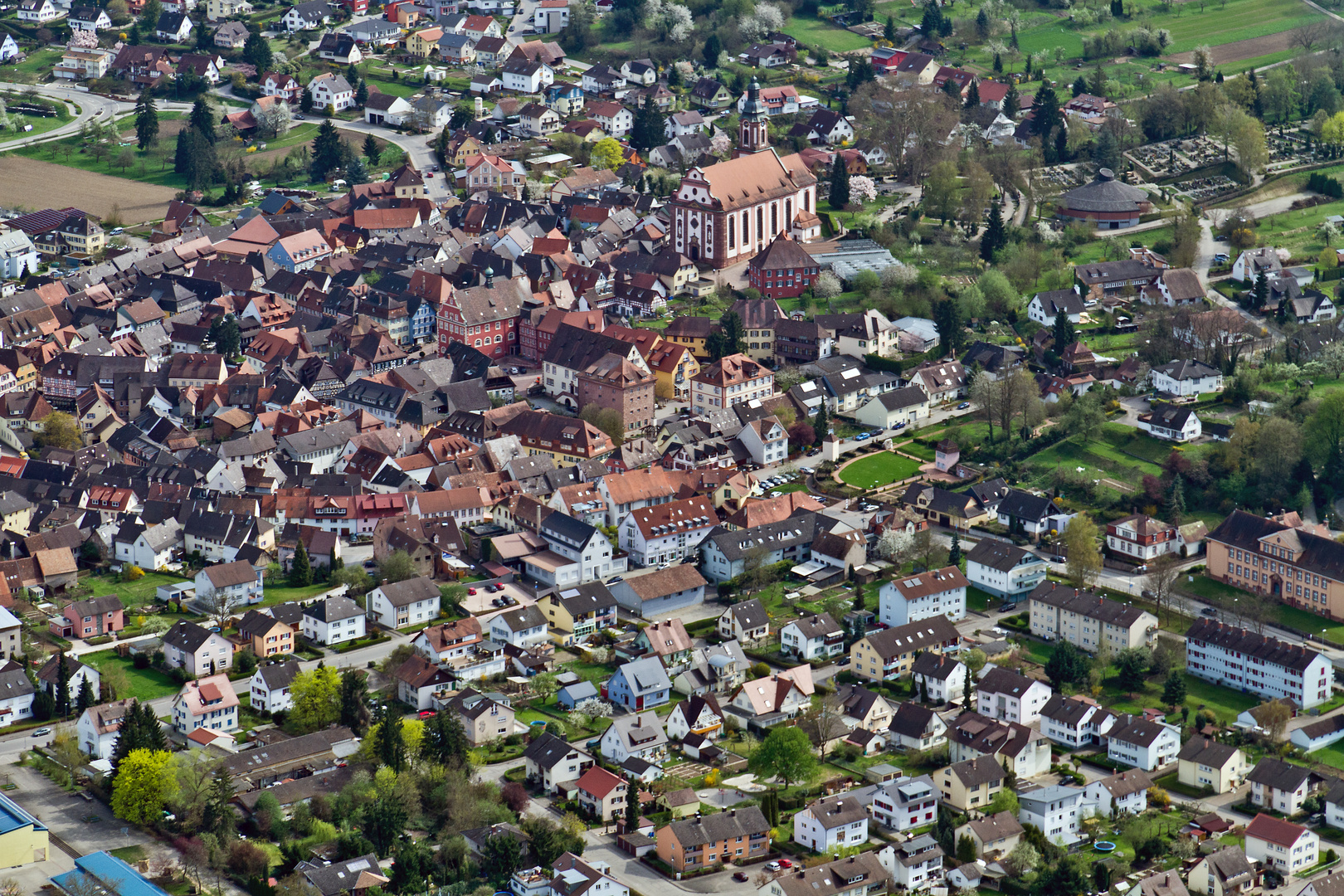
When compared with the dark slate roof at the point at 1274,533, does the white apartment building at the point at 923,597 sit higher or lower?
lower

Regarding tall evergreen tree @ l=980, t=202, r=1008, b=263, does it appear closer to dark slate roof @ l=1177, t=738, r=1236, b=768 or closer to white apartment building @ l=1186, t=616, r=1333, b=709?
white apartment building @ l=1186, t=616, r=1333, b=709

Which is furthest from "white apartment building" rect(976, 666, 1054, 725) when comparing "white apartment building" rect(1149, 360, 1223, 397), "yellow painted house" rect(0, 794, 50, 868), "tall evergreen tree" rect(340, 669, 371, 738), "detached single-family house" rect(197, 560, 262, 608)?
"yellow painted house" rect(0, 794, 50, 868)

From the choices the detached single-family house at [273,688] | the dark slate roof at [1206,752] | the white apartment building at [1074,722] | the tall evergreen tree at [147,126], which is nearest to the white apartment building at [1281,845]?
the dark slate roof at [1206,752]

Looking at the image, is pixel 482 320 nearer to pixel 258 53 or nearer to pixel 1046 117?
pixel 1046 117

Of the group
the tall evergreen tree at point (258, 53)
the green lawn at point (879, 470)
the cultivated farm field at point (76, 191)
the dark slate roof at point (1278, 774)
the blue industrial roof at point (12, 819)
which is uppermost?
the tall evergreen tree at point (258, 53)

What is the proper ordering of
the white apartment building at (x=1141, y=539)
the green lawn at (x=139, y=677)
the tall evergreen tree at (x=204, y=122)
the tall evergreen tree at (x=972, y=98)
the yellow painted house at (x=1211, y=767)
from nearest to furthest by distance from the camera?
the yellow painted house at (x=1211, y=767) < the green lawn at (x=139, y=677) < the white apartment building at (x=1141, y=539) < the tall evergreen tree at (x=204, y=122) < the tall evergreen tree at (x=972, y=98)

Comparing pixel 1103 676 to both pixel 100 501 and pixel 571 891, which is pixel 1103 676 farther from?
pixel 100 501

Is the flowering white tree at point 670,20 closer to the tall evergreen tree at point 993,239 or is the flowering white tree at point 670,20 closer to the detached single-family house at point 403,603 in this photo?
the tall evergreen tree at point 993,239
